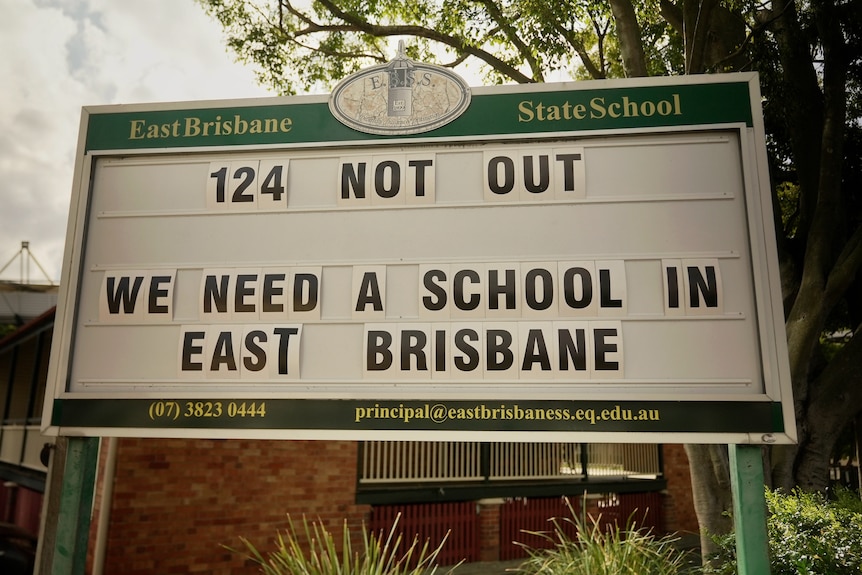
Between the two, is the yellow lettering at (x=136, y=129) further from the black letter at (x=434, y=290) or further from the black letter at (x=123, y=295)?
the black letter at (x=434, y=290)

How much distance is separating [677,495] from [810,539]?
31.3ft

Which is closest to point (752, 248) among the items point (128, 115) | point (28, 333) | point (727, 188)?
point (727, 188)

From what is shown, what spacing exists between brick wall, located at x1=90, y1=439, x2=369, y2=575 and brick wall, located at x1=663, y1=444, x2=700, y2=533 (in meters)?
6.84

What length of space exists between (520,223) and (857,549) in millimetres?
3304

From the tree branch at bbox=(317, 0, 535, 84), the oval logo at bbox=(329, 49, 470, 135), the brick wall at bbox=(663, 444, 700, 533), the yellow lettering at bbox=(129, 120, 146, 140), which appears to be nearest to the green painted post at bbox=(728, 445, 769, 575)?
the oval logo at bbox=(329, 49, 470, 135)

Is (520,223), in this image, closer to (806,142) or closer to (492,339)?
(492,339)

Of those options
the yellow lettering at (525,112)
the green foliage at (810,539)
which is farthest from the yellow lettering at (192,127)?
the green foliage at (810,539)

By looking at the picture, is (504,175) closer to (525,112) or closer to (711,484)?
(525,112)

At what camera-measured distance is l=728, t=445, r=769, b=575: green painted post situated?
11.3 ft

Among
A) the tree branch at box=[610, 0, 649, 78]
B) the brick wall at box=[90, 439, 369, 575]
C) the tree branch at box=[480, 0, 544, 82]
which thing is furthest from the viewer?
the tree branch at box=[480, 0, 544, 82]

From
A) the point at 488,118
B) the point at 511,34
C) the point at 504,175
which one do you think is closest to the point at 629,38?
the point at 511,34

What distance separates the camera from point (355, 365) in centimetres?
387

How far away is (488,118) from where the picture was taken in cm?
411

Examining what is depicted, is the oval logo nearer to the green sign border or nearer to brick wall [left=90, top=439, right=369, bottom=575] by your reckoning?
the green sign border
